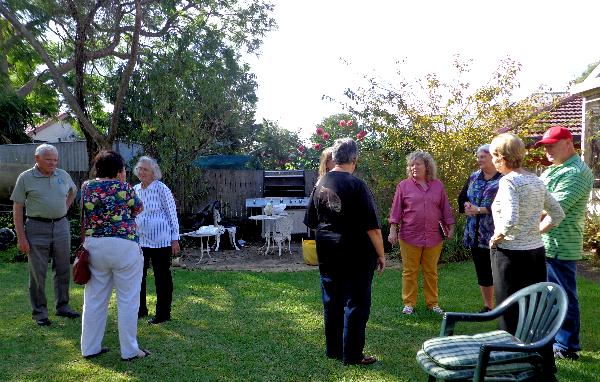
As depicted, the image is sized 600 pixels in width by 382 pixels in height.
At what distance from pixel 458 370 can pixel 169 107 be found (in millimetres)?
9147

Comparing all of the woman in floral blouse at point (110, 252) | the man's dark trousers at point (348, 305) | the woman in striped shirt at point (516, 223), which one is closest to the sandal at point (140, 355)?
the woman in floral blouse at point (110, 252)

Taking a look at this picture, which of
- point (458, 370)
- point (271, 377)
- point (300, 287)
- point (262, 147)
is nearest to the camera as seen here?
point (458, 370)

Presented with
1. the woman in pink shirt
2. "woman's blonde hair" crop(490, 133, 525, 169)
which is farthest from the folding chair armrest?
the woman in pink shirt

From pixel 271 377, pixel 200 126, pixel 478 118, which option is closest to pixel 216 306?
pixel 271 377

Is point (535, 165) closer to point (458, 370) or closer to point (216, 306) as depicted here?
point (216, 306)

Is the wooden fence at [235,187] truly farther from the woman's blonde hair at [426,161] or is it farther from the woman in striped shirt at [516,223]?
the woman in striped shirt at [516,223]

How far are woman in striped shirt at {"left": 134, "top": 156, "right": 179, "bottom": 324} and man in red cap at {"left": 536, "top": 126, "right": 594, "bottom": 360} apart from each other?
3.31 meters

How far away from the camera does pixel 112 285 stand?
421 cm

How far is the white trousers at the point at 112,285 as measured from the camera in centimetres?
399

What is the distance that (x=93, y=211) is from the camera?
399cm

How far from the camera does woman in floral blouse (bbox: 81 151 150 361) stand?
13.1 ft

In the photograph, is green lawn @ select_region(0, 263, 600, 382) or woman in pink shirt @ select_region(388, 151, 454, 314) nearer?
green lawn @ select_region(0, 263, 600, 382)

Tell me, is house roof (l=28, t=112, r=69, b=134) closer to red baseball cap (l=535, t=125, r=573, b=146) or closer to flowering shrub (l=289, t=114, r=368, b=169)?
flowering shrub (l=289, t=114, r=368, b=169)

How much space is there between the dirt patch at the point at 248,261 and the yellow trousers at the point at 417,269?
3.06 m
